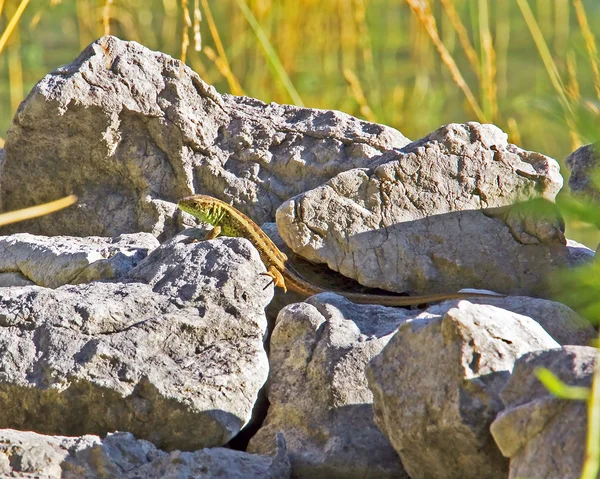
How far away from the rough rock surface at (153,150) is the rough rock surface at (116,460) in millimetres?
1819

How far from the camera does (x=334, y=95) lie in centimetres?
1045

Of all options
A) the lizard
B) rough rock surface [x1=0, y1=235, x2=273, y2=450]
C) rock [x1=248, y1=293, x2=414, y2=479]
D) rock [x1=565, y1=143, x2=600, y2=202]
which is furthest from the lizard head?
rock [x1=565, y1=143, x2=600, y2=202]

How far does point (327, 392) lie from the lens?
11.4 ft

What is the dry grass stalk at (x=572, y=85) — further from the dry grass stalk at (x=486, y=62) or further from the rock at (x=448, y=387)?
the dry grass stalk at (x=486, y=62)

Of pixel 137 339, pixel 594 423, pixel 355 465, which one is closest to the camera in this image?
pixel 594 423

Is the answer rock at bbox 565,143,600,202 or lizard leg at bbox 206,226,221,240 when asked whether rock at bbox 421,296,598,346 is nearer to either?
rock at bbox 565,143,600,202

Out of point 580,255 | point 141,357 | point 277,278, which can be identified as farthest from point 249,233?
point 580,255

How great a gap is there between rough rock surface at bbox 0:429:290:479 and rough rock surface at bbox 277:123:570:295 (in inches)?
52.7

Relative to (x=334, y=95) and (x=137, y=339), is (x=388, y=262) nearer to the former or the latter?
Answer: (x=137, y=339)

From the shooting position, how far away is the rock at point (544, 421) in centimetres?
247

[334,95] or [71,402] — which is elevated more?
[334,95]

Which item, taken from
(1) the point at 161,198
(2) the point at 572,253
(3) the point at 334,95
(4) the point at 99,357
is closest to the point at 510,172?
(2) the point at 572,253

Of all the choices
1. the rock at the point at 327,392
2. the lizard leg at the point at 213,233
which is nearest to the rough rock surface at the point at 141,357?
the rock at the point at 327,392

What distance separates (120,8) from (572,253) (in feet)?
24.0
